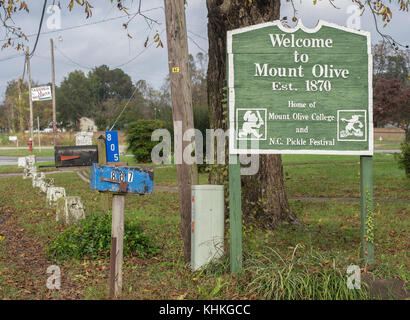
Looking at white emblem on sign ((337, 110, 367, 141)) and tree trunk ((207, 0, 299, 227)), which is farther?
tree trunk ((207, 0, 299, 227))

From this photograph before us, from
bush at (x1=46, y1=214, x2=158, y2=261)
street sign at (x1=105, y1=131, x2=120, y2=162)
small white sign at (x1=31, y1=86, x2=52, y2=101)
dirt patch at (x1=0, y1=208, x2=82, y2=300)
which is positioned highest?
small white sign at (x1=31, y1=86, x2=52, y2=101)

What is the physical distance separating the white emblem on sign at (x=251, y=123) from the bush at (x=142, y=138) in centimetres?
2113

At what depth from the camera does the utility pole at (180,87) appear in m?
6.00

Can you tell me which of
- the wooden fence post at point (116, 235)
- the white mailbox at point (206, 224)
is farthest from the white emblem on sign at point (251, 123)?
the wooden fence post at point (116, 235)

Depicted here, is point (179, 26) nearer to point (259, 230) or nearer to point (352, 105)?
point (352, 105)

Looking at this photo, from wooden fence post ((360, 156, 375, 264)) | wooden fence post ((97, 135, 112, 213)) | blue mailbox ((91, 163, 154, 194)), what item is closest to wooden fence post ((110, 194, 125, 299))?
blue mailbox ((91, 163, 154, 194))

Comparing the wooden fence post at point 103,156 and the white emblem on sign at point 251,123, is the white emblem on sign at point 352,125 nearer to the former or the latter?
the white emblem on sign at point 251,123

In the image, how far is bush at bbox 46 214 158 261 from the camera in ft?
22.1

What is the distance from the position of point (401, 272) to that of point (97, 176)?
335cm

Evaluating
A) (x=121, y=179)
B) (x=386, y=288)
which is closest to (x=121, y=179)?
(x=121, y=179)

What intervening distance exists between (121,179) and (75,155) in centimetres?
468

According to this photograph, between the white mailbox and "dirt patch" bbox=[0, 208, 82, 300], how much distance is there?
140cm

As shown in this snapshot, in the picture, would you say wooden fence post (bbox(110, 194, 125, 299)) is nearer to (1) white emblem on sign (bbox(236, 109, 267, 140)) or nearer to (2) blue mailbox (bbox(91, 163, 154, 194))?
(2) blue mailbox (bbox(91, 163, 154, 194))

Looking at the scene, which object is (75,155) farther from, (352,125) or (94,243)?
(352,125)
